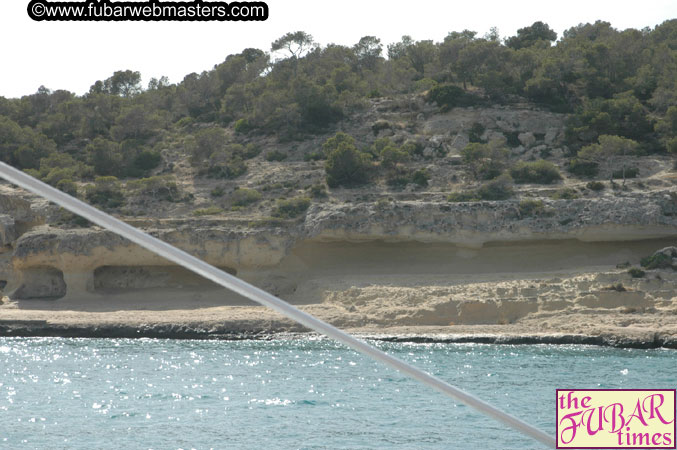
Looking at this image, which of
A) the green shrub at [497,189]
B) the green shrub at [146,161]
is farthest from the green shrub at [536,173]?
the green shrub at [146,161]

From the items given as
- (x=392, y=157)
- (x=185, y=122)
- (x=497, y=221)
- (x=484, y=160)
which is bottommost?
(x=497, y=221)

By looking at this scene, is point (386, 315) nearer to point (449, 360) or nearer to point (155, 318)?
point (449, 360)

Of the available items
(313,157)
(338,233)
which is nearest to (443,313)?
(338,233)

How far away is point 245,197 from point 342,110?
586 inches

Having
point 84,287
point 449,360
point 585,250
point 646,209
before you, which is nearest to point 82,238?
point 84,287

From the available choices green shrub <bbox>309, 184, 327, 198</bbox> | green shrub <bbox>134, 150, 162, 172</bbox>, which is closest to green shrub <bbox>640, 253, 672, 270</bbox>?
green shrub <bbox>309, 184, 327, 198</bbox>

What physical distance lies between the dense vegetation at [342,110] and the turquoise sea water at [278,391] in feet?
46.5

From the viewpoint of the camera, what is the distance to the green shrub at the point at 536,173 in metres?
42.0

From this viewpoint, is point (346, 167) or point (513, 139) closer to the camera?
point (346, 167)

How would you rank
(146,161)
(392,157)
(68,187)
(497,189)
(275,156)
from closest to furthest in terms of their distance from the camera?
1. (497,189)
2. (392,157)
3. (68,187)
4. (275,156)
5. (146,161)

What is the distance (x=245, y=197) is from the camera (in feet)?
143

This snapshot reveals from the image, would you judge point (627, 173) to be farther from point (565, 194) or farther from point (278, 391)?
point (278, 391)

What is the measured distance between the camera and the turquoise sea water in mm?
14578

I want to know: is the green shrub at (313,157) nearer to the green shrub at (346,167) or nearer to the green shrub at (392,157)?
the green shrub at (346,167)
